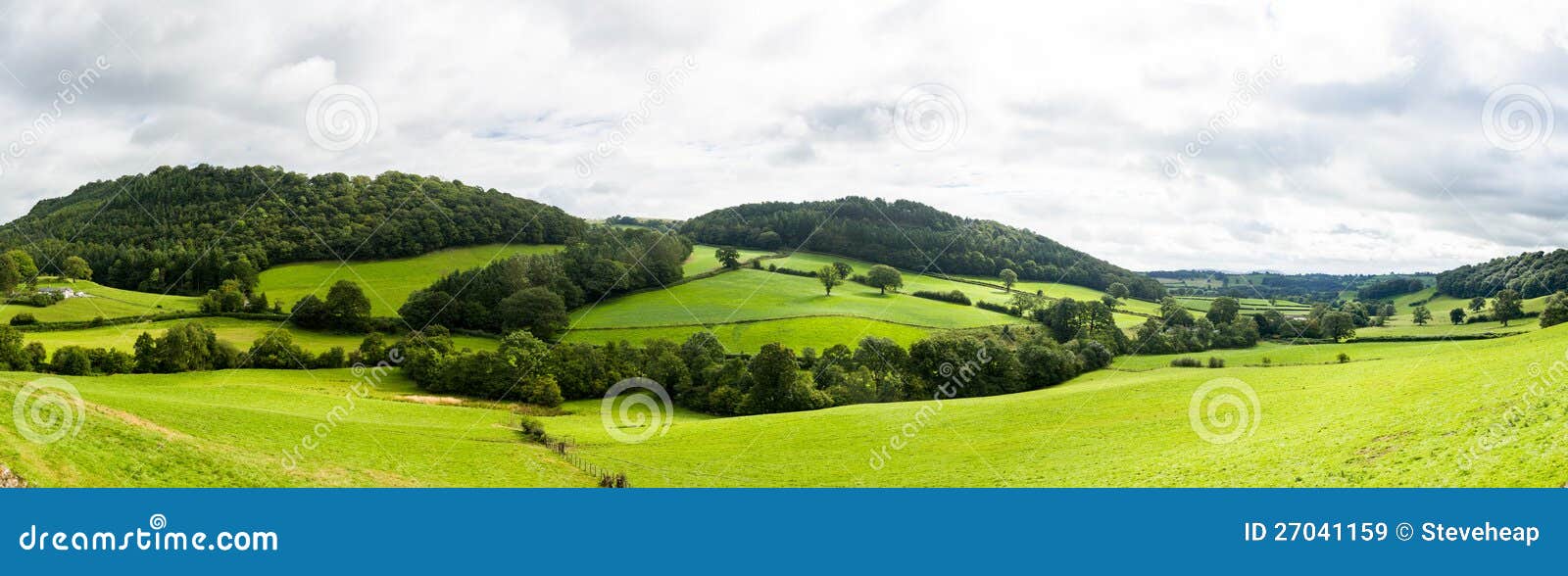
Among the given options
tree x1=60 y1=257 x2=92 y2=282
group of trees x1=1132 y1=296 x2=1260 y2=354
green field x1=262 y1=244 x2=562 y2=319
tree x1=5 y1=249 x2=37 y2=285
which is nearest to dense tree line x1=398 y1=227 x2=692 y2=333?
green field x1=262 y1=244 x2=562 y2=319

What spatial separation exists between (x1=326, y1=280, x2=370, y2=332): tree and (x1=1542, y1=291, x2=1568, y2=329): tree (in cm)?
10314

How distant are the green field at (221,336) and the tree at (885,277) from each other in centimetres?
4551

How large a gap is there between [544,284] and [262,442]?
58637 millimetres

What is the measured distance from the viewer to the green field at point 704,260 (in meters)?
96.7

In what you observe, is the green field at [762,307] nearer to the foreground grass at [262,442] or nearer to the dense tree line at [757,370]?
the dense tree line at [757,370]

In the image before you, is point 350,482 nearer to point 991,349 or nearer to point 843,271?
point 991,349

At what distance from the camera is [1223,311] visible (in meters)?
81.8

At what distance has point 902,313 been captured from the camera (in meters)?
83.5

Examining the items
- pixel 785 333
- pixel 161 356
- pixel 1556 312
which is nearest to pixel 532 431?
pixel 161 356

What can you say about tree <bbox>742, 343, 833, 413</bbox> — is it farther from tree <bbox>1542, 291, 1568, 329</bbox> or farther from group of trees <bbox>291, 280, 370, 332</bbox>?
tree <bbox>1542, 291, 1568, 329</bbox>

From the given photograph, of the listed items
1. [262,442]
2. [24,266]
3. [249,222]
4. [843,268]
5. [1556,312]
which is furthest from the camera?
[249,222]

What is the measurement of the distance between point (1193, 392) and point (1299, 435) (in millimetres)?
15400

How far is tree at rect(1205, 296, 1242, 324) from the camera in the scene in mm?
80562

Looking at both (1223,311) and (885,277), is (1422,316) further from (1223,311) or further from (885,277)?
(885,277)
